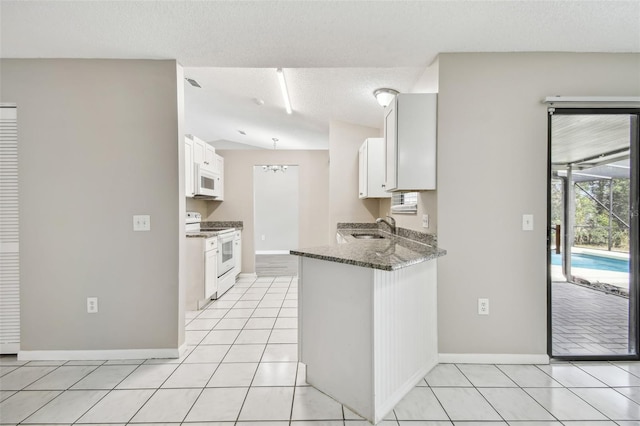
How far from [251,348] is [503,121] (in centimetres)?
277

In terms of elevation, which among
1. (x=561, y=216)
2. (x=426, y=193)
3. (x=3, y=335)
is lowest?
(x=3, y=335)

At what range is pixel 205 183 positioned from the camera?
13.8 ft

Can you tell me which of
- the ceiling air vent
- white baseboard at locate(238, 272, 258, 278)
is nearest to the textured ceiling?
the ceiling air vent

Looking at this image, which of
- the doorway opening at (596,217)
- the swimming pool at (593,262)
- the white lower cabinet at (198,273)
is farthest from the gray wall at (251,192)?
the doorway opening at (596,217)

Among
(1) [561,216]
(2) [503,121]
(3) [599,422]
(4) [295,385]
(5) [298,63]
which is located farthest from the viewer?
(1) [561,216]

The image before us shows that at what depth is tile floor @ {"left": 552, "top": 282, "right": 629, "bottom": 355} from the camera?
2.35 meters

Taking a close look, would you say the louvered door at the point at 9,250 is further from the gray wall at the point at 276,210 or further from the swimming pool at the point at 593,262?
the gray wall at the point at 276,210

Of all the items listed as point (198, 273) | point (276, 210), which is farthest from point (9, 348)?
point (276, 210)

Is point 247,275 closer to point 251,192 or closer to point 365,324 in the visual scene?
point 251,192

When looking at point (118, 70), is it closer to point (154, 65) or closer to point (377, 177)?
point (154, 65)

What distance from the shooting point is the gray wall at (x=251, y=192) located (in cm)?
520

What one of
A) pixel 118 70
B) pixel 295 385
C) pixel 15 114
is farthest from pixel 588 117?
pixel 15 114

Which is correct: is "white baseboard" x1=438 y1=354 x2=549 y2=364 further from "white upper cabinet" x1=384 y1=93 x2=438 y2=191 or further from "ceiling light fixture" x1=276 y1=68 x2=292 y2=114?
"ceiling light fixture" x1=276 y1=68 x2=292 y2=114

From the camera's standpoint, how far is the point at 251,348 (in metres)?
2.43
